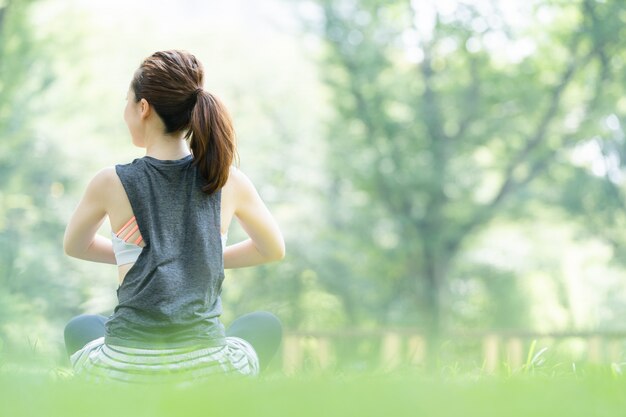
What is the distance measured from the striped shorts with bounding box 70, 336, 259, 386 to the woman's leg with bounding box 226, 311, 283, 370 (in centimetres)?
14

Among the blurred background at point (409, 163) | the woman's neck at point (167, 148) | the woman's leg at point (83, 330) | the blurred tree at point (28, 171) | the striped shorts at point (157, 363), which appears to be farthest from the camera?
the blurred background at point (409, 163)

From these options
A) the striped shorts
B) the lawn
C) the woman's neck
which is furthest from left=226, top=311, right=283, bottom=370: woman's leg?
the lawn

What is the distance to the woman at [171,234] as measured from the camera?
2.01 meters

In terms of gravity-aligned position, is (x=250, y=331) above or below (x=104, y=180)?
below

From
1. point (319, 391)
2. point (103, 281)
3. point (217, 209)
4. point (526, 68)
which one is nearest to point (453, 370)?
point (217, 209)

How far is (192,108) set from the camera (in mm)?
2188

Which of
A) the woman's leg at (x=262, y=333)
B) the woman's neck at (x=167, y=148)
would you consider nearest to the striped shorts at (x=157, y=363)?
the woman's leg at (x=262, y=333)

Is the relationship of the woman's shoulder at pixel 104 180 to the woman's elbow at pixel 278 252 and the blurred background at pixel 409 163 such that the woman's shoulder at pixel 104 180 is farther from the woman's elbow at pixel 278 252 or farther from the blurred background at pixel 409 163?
the blurred background at pixel 409 163

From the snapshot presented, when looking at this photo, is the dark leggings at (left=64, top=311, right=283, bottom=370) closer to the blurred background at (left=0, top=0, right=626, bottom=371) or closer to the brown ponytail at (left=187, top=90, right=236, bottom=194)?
the brown ponytail at (left=187, top=90, right=236, bottom=194)

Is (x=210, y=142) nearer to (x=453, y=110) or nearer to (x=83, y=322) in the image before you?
(x=83, y=322)

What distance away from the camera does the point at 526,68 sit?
11.1 m

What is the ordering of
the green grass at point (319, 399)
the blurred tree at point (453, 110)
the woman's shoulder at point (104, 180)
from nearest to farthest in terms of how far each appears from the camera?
1. the green grass at point (319, 399)
2. the woman's shoulder at point (104, 180)
3. the blurred tree at point (453, 110)

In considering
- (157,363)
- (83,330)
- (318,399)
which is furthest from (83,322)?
(318,399)

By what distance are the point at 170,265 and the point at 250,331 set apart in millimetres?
324
